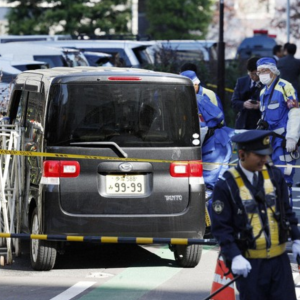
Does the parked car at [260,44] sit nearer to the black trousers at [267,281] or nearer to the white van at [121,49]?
the white van at [121,49]

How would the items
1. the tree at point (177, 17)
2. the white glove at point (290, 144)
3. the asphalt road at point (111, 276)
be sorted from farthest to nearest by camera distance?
the tree at point (177, 17) < the white glove at point (290, 144) < the asphalt road at point (111, 276)

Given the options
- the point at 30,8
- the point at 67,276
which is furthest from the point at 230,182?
the point at 30,8

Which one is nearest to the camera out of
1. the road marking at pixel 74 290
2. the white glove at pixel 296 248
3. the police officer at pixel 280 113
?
the white glove at pixel 296 248

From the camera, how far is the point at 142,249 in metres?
10.8

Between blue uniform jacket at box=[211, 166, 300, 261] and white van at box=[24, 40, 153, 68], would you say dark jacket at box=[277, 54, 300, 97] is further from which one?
blue uniform jacket at box=[211, 166, 300, 261]

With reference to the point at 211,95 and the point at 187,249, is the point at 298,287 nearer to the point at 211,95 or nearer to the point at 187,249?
the point at 187,249

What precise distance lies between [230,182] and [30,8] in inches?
2233

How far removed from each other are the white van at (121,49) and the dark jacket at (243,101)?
1253 cm

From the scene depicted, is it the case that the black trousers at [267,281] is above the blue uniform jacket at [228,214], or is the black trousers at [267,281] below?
below

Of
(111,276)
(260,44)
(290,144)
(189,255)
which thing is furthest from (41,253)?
(260,44)

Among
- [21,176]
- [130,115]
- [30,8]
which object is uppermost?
[130,115]

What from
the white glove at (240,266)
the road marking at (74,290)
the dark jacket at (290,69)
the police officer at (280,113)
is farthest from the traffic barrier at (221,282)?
the dark jacket at (290,69)

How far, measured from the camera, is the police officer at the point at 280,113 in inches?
430

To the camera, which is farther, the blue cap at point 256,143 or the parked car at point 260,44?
the parked car at point 260,44
